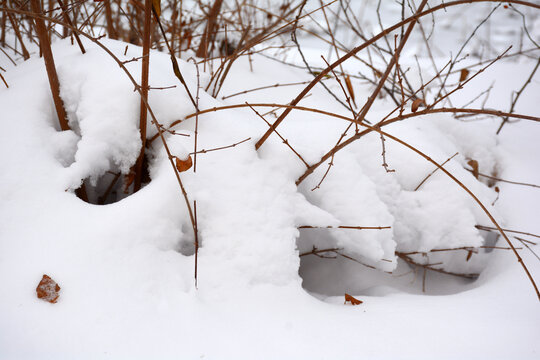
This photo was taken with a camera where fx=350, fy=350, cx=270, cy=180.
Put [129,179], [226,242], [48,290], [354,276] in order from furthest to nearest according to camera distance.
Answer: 1. [354,276]
2. [129,179]
3. [226,242]
4. [48,290]

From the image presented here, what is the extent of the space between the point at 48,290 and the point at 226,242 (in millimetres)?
359

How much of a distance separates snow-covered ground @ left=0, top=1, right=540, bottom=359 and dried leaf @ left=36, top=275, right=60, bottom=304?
1 cm

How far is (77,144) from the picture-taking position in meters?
0.89

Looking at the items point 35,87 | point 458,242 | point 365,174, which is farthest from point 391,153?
point 35,87

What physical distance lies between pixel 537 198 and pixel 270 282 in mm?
1042

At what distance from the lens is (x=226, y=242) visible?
808 millimetres

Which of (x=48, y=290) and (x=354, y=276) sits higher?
(x=48, y=290)

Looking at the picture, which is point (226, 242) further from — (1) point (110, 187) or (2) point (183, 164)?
(1) point (110, 187)

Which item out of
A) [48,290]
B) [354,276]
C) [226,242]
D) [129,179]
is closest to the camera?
[48,290]

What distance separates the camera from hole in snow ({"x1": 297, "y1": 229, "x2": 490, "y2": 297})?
3.50ft

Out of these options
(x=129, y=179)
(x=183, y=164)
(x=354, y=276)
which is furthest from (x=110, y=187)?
(x=354, y=276)

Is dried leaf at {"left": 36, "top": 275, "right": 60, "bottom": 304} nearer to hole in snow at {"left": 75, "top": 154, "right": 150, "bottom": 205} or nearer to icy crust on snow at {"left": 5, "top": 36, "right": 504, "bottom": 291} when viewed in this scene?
icy crust on snow at {"left": 5, "top": 36, "right": 504, "bottom": 291}

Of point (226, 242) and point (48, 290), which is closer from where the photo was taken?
point (48, 290)

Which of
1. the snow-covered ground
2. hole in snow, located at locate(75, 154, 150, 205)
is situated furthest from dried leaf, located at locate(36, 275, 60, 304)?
hole in snow, located at locate(75, 154, 150, 205)
